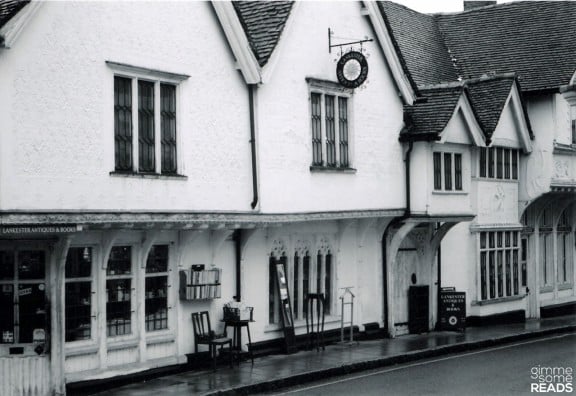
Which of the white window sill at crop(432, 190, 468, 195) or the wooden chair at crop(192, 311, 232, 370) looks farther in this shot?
the white window sill at crop(432, 190, 468, 195)

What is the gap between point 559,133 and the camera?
28.6 metres

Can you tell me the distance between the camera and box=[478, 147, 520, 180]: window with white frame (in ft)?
86.2

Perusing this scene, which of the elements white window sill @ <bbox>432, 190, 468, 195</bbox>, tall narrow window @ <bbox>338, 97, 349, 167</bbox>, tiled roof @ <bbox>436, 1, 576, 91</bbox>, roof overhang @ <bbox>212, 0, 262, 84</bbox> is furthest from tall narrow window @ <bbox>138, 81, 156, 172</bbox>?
tiled roof @ <bbox>436, 1, 576, 91</bbox>

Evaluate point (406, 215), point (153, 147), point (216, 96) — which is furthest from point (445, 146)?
point (153, 147)

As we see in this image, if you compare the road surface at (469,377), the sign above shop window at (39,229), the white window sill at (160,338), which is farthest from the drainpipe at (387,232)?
the sign above shop window at (39,229)

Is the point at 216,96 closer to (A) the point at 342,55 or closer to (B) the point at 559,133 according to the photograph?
(A) the point at 342,55

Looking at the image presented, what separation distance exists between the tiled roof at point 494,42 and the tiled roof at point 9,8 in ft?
50.8

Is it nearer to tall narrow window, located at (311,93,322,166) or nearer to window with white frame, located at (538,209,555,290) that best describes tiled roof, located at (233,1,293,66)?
tall narrow window, located at (311,93,322,166)

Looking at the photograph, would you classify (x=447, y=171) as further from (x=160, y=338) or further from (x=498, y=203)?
(x=160, y=338)

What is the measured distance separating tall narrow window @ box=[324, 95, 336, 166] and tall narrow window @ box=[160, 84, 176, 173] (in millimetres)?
4732

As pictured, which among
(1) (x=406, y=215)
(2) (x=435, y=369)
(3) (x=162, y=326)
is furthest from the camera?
(1) (x=406, y=215)

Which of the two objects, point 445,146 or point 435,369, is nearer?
point 435,369

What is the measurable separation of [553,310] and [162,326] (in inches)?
697

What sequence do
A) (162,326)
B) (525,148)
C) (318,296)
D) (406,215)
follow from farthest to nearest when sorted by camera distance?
(525,148), (406,215), (318,296), (162,326)
